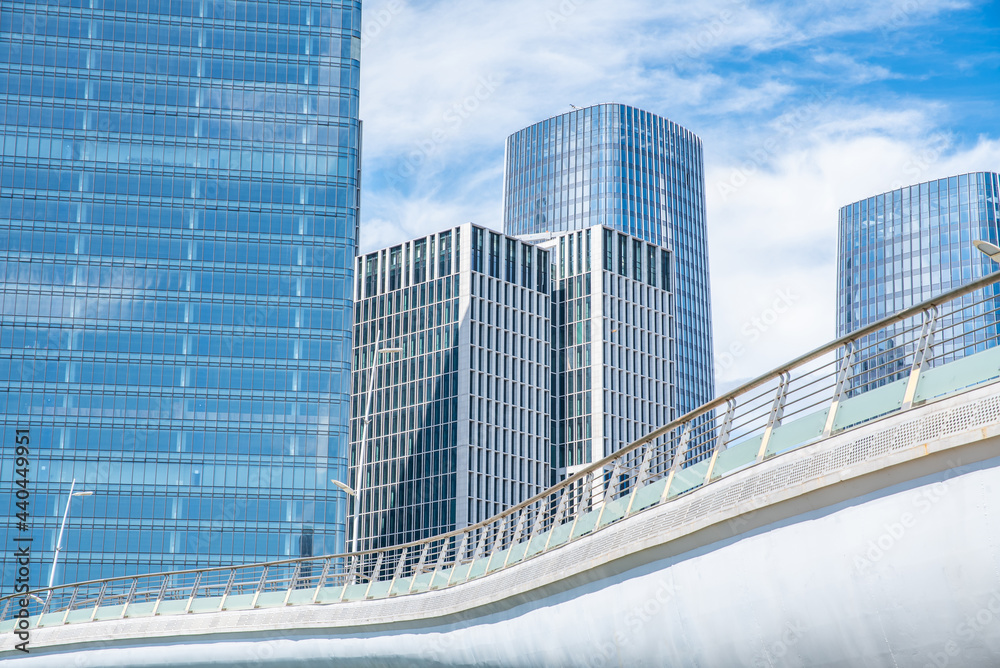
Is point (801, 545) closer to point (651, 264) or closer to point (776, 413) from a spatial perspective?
point (776, 413)

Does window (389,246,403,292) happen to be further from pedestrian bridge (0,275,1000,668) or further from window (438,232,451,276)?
pedestrian bridge (0,275,1000,668)

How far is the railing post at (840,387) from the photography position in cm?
1327

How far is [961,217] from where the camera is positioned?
513ft

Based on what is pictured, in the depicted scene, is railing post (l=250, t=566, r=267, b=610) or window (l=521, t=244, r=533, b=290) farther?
window (l=521, t=244, r=533, b=290)

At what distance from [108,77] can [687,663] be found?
89.8m

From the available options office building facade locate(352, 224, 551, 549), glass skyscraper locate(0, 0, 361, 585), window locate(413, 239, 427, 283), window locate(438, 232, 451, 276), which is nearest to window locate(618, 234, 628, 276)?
office building facade locate(352, 224, 551, 549)

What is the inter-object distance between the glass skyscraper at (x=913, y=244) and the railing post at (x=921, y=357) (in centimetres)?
14423

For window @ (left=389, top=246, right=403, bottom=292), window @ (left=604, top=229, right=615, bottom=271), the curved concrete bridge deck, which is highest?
window @ (left=604, top=229, right=615, bottom=271)

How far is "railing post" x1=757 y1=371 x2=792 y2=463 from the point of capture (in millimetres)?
14406

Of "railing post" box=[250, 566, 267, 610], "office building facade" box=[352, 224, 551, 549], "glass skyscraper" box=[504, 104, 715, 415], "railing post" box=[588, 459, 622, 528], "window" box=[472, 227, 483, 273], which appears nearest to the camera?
"railing post" box=[588, 459, 622, 528]

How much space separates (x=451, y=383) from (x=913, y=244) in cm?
7583

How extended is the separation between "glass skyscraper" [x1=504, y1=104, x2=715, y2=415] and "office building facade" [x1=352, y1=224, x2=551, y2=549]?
42.5m

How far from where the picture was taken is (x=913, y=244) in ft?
520

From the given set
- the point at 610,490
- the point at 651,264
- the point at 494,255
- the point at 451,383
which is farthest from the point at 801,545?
the point at 651,264
